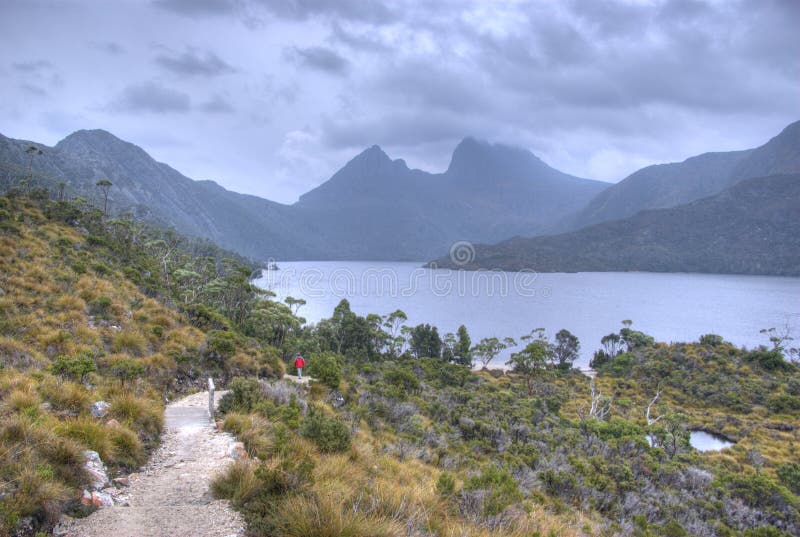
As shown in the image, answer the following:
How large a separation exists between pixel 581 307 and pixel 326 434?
116m

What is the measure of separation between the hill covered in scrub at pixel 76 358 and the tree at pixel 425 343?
41103 millimetres

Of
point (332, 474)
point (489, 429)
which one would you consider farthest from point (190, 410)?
point (489, 429)

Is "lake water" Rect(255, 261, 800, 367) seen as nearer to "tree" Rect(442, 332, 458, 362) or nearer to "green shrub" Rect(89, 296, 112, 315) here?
"tree" Rect(442, 332, 458, 362)

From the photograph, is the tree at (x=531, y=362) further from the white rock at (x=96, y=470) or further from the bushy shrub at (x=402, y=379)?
the white rock at (x=96, y=470)

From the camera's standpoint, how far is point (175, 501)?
5.31 meters

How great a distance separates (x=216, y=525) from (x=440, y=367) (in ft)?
112

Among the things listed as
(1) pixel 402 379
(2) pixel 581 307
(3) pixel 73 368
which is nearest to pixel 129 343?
(3) pixel 73 368

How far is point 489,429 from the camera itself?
17.3 metres

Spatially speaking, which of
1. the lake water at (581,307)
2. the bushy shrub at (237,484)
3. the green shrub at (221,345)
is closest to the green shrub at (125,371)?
the green shrub at (221,345)

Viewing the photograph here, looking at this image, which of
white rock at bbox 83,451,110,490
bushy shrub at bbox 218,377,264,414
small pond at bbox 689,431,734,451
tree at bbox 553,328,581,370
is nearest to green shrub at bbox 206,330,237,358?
bushy shrub at bbox 218,377,264,414

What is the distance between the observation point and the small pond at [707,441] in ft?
98.4

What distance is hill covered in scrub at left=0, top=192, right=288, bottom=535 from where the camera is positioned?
4.84 meters

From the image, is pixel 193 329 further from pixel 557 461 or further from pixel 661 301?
pixel 661 301

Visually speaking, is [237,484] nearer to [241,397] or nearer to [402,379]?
[241,397]
